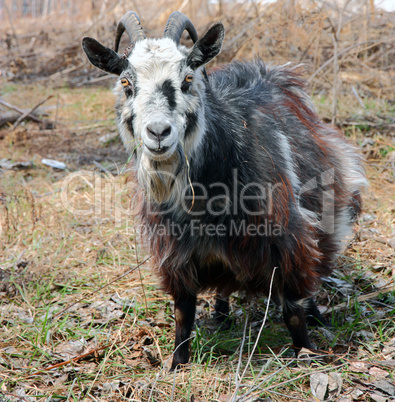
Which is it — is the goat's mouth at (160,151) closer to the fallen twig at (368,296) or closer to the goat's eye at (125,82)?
the goat's eye at (125,82)

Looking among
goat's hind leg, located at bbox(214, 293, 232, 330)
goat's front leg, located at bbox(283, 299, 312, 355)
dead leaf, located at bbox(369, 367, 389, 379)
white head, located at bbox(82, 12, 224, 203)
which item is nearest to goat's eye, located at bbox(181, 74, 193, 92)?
white head, located at bbox(82, 12, 224, 203)

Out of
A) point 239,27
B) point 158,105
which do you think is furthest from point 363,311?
point 239,27

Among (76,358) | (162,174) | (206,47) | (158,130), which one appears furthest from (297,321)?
(206,47)

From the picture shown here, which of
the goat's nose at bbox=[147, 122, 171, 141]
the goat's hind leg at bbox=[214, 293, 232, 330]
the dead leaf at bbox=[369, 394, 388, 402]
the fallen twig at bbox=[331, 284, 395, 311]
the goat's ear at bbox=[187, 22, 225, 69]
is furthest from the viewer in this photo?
the goat's hind leg at bbox=[214, 293, 232, 330]

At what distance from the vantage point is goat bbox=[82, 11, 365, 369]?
9.32 feet

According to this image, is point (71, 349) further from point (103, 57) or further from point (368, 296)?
point (368, 296)

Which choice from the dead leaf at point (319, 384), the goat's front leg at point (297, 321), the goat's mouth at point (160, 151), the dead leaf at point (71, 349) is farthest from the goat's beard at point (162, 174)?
the dead leaf at point (319, 384)

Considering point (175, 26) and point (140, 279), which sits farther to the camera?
point (140, 279)

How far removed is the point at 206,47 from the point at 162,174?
87 centimetres

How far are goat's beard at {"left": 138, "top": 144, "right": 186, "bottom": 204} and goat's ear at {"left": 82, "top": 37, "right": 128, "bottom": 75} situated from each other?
621mm

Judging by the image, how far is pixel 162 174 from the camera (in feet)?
9.53

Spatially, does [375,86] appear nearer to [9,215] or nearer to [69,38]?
[9,215]

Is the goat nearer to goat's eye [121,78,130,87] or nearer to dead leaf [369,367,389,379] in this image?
goat's eye [121,78,130,87]

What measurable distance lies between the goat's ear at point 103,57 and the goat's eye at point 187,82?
0.39 metres
